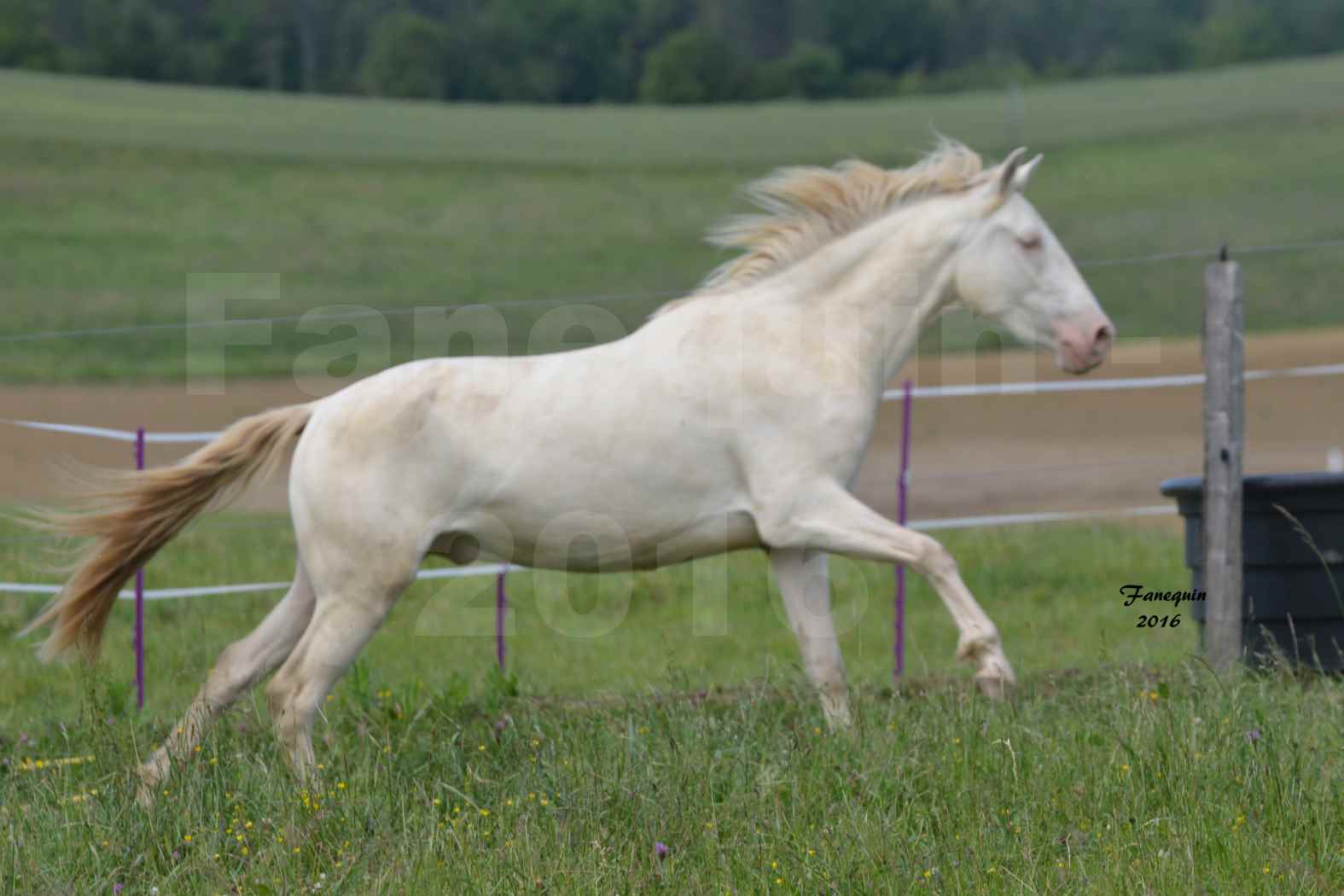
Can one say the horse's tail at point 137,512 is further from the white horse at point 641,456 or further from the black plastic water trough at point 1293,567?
the black plastic water trough at point 1293,567

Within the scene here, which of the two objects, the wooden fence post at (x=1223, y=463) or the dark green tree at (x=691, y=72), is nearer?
the wooden fence post at (x=1223, y=463)

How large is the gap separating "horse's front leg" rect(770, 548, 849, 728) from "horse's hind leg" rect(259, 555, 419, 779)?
121cm

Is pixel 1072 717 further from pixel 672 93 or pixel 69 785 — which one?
pixel 672 93

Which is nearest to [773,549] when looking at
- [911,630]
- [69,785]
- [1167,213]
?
[69,785]

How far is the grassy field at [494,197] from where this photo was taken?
24219 mm

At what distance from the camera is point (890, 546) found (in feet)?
16.4

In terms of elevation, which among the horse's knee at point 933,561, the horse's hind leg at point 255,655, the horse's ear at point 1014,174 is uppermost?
the horse's ear at point 1014,174

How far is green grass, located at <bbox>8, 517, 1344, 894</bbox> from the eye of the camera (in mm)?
3584

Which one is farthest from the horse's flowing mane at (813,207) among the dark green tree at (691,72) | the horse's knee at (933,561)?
the dark green tree at (691,72)

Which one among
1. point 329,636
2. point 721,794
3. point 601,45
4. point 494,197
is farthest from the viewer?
point 601,45

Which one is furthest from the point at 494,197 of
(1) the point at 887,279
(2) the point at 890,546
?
(2) the point at 890,546

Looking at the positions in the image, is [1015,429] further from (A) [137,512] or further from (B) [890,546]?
(A) [137,512]

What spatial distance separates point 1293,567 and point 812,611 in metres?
1.75

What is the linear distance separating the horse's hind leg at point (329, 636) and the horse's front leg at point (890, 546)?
1167 mm
